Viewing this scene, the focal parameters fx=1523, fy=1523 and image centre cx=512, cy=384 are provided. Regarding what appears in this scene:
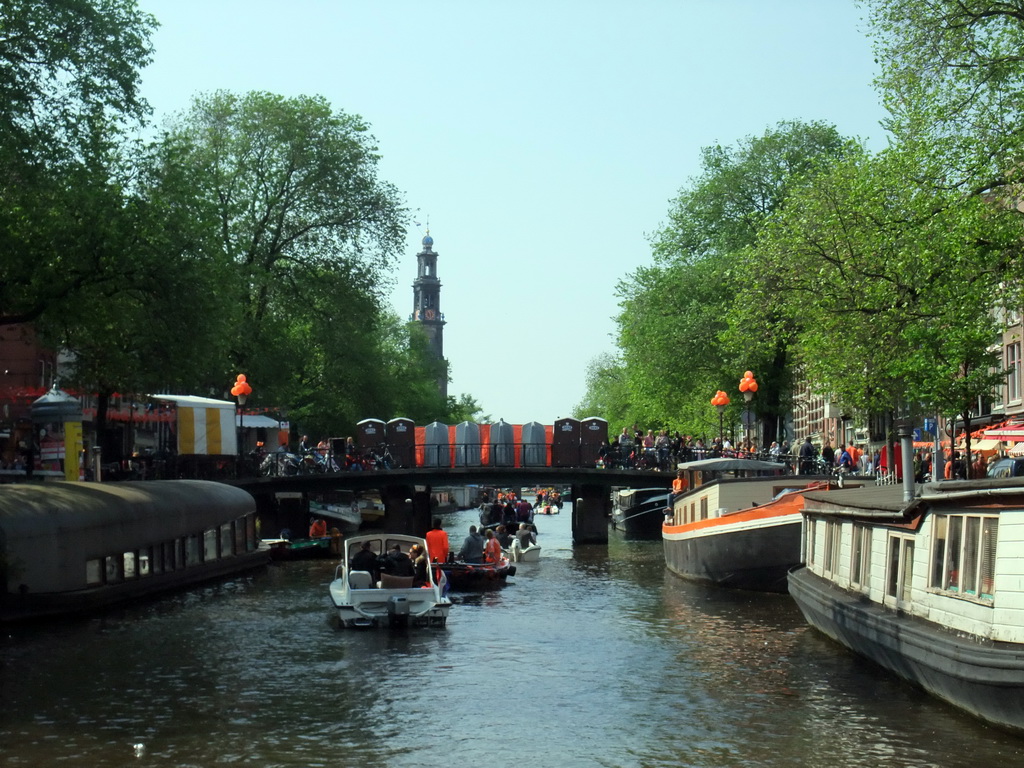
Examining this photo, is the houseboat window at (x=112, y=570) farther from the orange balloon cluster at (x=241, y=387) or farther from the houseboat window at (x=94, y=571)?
the orange balloon cluster at (x=241, y=387)

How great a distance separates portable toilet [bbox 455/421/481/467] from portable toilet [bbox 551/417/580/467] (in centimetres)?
358

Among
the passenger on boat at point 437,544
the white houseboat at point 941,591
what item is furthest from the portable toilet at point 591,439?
the white houseboat at point 941,591

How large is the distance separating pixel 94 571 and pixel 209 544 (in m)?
10.6

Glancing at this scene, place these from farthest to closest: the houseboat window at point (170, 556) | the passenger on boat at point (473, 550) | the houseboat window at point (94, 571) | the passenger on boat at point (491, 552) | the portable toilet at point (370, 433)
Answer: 1. the portable toilet at point (370, 433)
2. the passenger on boat at point (491, 552)
3. the passenger on boat at point (473, 550)
4. the houseboat window at point (170, 556)
5. the houseboat window at point (94, 571)

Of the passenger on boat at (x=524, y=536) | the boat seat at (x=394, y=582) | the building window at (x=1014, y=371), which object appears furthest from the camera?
the building window at (x=1014, y=371)

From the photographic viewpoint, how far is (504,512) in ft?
226

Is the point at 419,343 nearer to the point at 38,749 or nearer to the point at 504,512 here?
the point at 504,512

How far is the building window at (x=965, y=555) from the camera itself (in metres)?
17.9

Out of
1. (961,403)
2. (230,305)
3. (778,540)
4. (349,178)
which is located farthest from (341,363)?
(778,540)

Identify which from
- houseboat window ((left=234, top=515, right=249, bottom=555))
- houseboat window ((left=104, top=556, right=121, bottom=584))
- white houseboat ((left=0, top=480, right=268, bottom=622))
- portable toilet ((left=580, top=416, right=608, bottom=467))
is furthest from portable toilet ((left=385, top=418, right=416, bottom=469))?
houseboat window ((left=104, top=556, right=121, bottom=584))

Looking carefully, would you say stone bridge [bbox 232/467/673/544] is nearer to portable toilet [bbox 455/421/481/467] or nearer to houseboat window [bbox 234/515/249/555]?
portable toilet [bbox 455/421/481/467]

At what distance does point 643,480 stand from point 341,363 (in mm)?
14564

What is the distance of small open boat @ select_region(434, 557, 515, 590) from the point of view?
39.6 meters

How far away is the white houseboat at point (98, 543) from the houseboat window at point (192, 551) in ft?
0.09
